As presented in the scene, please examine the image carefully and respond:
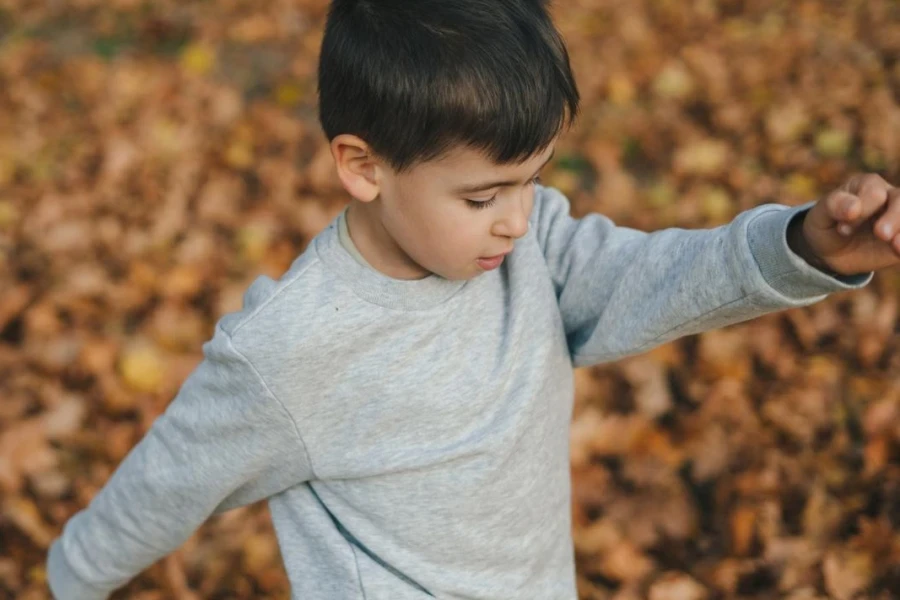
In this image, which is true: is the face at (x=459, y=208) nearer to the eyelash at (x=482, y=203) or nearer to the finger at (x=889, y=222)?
the eyelash at (x=482, y=203)

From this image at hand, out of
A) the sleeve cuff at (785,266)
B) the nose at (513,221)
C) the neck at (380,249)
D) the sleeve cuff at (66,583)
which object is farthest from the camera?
the sleeve cuff at (66,583)

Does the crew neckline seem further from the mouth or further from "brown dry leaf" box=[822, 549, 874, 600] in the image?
"brown dry leaf" box=[822, 549, 874, 600]

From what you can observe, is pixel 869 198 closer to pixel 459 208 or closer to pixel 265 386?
pixel 459 208

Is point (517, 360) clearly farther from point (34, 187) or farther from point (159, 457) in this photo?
point (34, 187)

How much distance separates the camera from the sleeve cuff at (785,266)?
138 cm

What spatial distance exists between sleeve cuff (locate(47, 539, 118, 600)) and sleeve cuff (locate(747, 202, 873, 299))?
4.58 feet

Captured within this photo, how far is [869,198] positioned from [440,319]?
0.65 m

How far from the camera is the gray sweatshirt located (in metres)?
1.54

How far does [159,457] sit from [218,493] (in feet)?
0.42

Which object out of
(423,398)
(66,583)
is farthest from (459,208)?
(66,583)

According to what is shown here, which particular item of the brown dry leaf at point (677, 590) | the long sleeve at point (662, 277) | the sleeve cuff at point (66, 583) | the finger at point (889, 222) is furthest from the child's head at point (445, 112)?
the brown dry leaf at point (677, 590)

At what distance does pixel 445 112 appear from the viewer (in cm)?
140

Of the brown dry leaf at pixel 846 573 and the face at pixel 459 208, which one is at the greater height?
the face at pixel 459 208

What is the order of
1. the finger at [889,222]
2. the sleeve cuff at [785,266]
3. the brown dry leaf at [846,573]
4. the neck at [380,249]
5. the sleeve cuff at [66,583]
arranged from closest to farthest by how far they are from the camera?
1. the finger at [889,222]
2. the sleeve cuff at [785,266]
3. the neck at [380,249]
4. the sleeve cuff at [66,583]
5. the brown dry leaf at [846,573]
